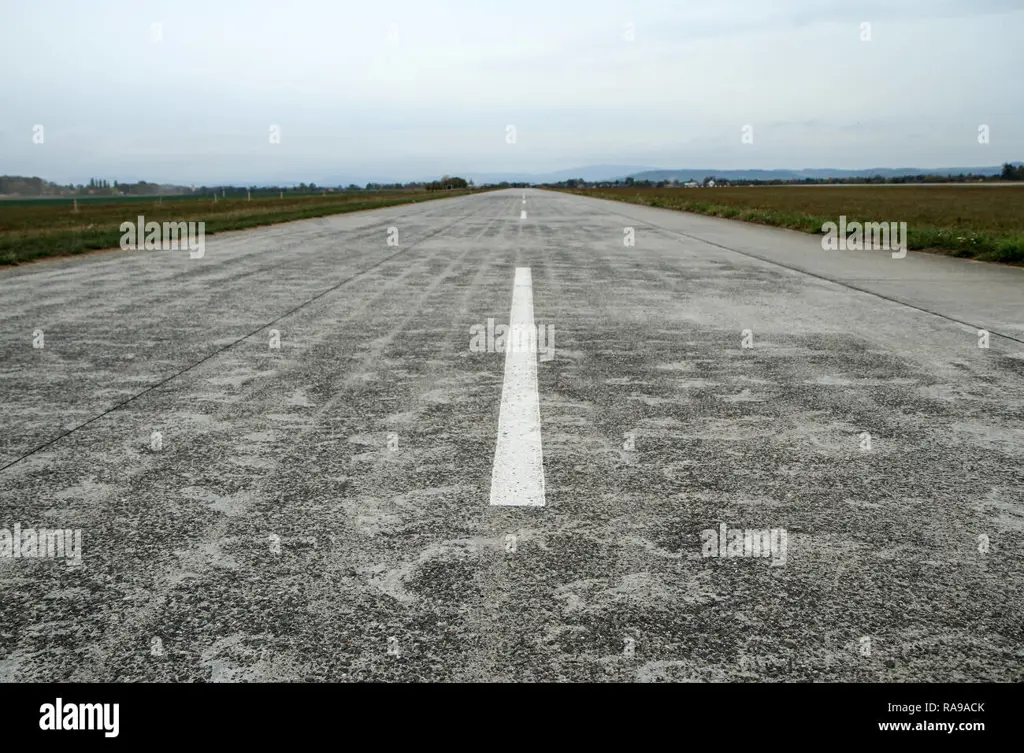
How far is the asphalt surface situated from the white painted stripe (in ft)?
0.25

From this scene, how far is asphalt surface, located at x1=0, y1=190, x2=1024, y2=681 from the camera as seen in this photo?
7.04 ft

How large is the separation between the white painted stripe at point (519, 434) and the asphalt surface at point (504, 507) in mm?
77

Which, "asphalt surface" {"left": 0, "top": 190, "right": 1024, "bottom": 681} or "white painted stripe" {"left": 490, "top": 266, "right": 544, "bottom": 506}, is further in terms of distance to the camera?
"white painted stripe" {"left": 490, "top": 266, "right": 544, "bottom": 506}

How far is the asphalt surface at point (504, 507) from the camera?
7.04ft

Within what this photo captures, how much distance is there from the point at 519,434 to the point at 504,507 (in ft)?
3.26

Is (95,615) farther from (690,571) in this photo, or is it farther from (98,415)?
(98,415)

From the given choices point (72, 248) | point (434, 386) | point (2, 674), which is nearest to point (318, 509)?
point (2, 674)

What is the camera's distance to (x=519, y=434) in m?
4.06

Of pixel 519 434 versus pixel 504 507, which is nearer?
pixel 504 507

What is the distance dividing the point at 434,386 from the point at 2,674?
326 cm

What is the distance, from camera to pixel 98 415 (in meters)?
4.39

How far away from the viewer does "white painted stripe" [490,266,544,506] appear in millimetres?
3264

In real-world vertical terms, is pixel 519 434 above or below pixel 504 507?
above

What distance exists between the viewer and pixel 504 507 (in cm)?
310
